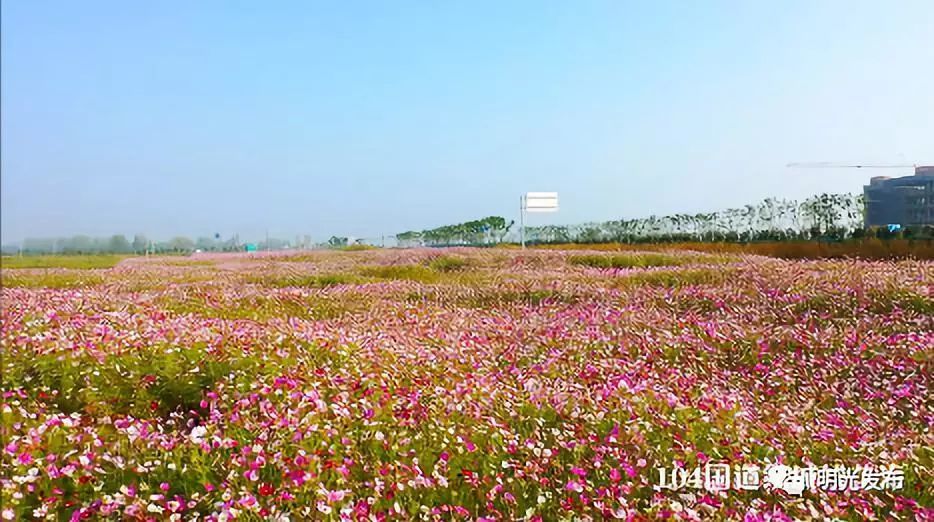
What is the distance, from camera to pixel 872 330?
8.38 m

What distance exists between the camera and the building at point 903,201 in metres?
39.4

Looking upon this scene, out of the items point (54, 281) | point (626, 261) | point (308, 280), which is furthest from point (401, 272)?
point (54, 281)

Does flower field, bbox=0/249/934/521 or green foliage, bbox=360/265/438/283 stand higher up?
green foliage, bbox=360/265/438/283

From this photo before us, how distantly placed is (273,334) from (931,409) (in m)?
6.36

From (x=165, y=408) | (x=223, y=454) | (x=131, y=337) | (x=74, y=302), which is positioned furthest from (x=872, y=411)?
(x=74, y=302)

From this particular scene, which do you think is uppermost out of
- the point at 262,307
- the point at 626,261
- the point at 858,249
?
the point at 858,249

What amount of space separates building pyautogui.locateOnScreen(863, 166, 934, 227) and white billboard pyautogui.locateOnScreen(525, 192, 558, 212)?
19.1m

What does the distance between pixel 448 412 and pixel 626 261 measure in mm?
17815

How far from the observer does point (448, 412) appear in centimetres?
484

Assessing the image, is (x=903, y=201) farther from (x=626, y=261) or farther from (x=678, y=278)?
(x=678, y=278)

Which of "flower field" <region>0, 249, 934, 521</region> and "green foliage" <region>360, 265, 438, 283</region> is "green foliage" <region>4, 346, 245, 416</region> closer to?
"flower field" <region>0, 249, 934, 521</region>

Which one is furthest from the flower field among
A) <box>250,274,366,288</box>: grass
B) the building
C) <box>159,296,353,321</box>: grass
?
the building

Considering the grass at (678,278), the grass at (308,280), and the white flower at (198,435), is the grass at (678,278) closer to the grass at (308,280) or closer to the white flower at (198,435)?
the grass at (308,280)

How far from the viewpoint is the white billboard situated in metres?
45.0
